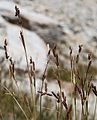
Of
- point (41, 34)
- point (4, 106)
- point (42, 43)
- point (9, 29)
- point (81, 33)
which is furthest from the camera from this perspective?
point (81, 33)

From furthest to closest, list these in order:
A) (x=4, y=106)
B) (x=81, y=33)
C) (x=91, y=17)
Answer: (x=91, y=17), (x=81, y=33), (x=4, y=106)

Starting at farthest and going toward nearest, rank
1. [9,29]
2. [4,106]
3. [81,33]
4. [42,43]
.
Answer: [81,33], [42,43], [9,29], [4,106]

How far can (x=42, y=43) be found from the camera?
8.40 meters

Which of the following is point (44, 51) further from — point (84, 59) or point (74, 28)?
point (74, 28)

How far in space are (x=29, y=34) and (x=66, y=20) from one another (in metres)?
2.44

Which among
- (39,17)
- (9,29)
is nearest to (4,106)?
(9,29)

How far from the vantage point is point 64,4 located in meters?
11.4

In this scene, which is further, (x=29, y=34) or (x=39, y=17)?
(x=39, y=17)

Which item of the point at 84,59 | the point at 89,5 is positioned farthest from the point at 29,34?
the point at 89,5

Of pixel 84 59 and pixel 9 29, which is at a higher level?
pixel 9 29

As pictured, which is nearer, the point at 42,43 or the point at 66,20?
the point at 42,43

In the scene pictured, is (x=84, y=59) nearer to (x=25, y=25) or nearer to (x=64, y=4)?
(x=25, y=25)

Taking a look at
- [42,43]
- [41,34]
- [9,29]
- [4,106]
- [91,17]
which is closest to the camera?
[4,106]

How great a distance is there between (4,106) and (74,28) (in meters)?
6.59
